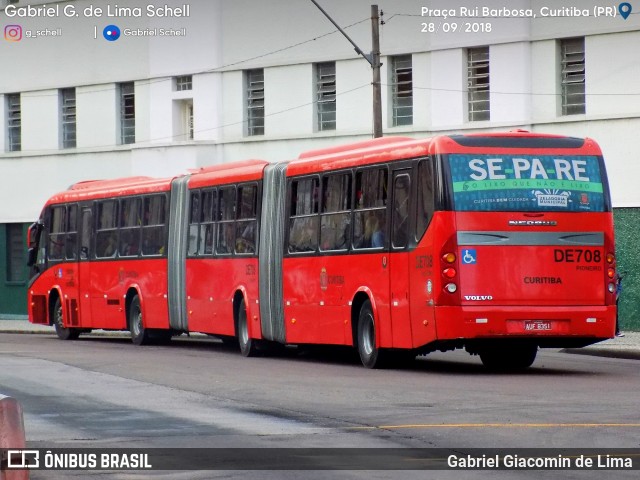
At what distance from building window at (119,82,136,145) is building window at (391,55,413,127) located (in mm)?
9259

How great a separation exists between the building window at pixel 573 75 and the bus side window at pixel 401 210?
560 inches

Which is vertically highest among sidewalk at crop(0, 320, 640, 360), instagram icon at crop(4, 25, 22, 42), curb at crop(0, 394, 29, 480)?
instagram icon at crop(4, 25, 22, 42)

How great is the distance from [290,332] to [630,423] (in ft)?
37.8

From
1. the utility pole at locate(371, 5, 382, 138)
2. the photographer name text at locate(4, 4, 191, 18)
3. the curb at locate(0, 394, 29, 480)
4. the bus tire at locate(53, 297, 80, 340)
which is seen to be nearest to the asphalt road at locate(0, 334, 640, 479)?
the curb at locate(0, 394, 29, 480)

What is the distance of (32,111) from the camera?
48281mm

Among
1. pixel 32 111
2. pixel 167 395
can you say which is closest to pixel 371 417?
pixel 167 395

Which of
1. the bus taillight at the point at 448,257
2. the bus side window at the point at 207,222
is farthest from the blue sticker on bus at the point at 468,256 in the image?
the bus side window at the point at 207,222

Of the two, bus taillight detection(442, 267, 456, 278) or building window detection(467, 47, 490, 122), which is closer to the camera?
bus taillight detection(442, 267, 456, 278)

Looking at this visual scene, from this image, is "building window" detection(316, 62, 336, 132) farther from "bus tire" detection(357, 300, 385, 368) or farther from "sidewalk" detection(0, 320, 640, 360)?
"bus tire" detection(357, 300, 385, 368)

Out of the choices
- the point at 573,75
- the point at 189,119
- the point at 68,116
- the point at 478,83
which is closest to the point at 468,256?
the point at 573,75

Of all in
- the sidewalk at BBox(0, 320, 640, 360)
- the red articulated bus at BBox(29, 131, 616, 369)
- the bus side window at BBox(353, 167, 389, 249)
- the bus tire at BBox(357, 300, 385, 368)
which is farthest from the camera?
the sidewalk at BBox(0, 320, 640, 360)

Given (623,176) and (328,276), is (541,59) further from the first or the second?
(328,276)

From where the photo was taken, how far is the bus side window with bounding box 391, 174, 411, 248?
21734mm

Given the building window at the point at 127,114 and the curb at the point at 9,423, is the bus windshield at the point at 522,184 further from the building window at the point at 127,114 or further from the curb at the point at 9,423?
the building window at the point at 127,114
